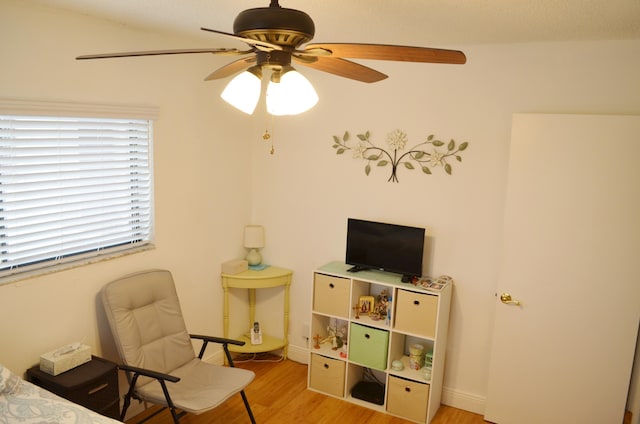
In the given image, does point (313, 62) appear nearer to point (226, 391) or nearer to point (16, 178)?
point (16, 178)

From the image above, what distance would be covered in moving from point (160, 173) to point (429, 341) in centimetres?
226

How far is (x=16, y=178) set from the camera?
2.62 meters

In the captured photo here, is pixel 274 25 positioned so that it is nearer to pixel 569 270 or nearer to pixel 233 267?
pixel 569 270

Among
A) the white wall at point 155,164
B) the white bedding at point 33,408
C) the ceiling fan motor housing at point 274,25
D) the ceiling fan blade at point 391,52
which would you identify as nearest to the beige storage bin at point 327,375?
the white wall at point 155,164

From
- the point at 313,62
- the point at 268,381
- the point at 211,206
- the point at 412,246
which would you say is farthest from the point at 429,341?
the point at 313,62

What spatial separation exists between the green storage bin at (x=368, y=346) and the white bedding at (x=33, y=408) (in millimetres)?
1839

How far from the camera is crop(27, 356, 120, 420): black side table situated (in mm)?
2564

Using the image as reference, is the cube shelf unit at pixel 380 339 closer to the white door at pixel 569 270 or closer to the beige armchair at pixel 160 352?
the white door at pixel 569 270

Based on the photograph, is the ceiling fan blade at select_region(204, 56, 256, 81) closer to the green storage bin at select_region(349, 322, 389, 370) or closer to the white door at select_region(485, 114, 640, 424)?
the white door at select_region(485, 114, 640, 424)

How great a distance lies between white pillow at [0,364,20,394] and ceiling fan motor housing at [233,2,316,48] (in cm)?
190

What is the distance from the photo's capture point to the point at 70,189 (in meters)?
2.90

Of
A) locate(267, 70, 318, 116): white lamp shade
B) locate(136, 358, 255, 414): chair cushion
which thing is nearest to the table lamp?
locate(136, 358, 255, 414): chair cushion

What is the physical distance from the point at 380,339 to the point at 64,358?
1979mm

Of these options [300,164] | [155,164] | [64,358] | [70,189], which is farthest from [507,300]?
[70,189]
